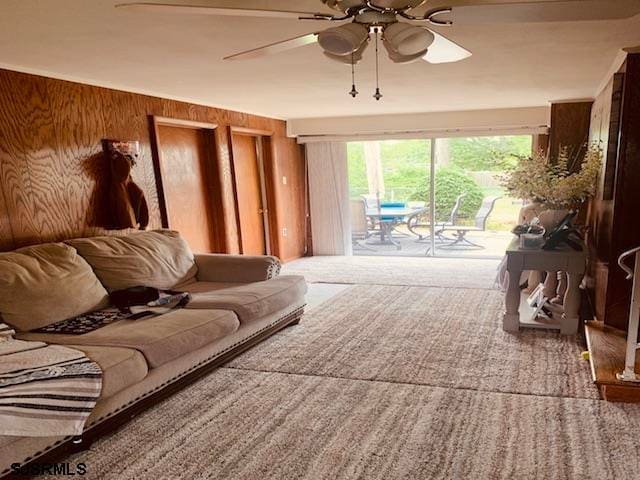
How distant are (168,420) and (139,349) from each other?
0.40 m

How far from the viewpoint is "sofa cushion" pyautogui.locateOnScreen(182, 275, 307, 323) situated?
116 inches

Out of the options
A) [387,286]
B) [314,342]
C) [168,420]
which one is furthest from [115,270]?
[387,286]

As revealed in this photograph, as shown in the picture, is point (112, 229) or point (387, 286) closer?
point (112, 229)

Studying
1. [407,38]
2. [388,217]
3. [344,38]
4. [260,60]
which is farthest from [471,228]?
[344,38]

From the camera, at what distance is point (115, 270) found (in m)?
3.06

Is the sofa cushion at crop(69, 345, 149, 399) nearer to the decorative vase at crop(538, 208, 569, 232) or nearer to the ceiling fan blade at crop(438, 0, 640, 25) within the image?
the ceiling fan blade at crop(438, 0, 640, 25)

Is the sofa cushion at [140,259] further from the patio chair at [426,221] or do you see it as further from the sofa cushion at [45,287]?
the patio chair at [426,221]

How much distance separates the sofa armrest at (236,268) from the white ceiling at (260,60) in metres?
1.43

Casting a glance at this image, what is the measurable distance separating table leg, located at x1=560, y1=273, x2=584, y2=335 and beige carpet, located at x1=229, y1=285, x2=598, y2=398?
107 mm

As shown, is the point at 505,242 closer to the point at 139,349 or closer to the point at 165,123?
the point at 165,123

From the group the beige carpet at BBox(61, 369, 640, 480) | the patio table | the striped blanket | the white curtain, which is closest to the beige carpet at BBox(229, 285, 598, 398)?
the beige carpet at BBox(61, 369, 640, 480)

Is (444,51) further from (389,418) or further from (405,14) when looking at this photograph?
(389,418)

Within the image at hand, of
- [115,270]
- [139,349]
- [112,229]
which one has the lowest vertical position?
[139,349]

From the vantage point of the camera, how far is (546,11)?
1597 mm
